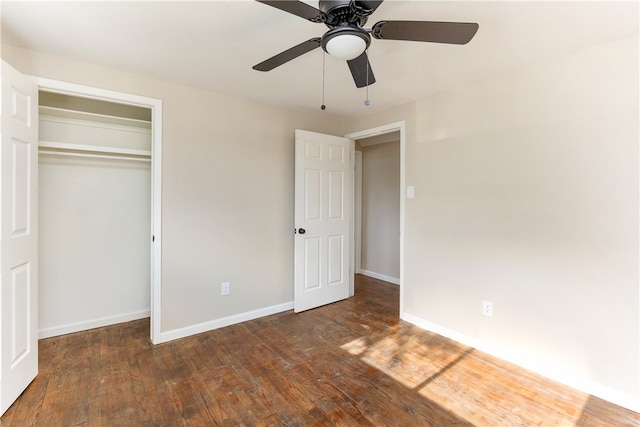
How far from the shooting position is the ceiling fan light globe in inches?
53.8

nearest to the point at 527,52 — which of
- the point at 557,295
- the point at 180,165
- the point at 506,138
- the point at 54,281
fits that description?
the point at 506,138

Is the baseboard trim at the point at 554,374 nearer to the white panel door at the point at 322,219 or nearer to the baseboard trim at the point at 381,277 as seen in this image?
the white panel door at the point at 322,219

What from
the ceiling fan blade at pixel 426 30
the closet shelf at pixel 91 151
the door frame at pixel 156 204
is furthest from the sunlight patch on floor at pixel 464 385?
the closet shelf at pixel 91 151

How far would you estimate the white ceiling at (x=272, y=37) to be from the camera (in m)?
1.63

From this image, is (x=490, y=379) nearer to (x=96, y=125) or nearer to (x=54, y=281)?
(x=54, y=281)

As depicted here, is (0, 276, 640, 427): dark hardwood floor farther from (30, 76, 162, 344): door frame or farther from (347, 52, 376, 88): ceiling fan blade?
(347, 52, 376, 88): ceiling fan blade

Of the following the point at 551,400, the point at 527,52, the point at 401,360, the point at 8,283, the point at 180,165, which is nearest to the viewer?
the point at 8,283

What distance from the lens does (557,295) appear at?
2160mm

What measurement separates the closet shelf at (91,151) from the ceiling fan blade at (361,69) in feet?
7.21

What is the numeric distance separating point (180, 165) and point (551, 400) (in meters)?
3.33

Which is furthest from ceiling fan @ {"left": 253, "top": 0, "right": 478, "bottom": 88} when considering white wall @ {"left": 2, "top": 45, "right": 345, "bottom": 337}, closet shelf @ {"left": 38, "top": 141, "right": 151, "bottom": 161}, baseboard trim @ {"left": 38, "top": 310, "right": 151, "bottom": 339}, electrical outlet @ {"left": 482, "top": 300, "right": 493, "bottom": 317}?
baseboard trim @ {"left": 38, "top": 310, "right": 151, "bottom": 339}

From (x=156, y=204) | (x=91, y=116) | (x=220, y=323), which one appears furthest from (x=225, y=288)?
(x=91, y=116)

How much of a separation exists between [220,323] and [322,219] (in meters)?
1.57

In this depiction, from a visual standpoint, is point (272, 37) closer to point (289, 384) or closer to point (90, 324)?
point (289, 384)
